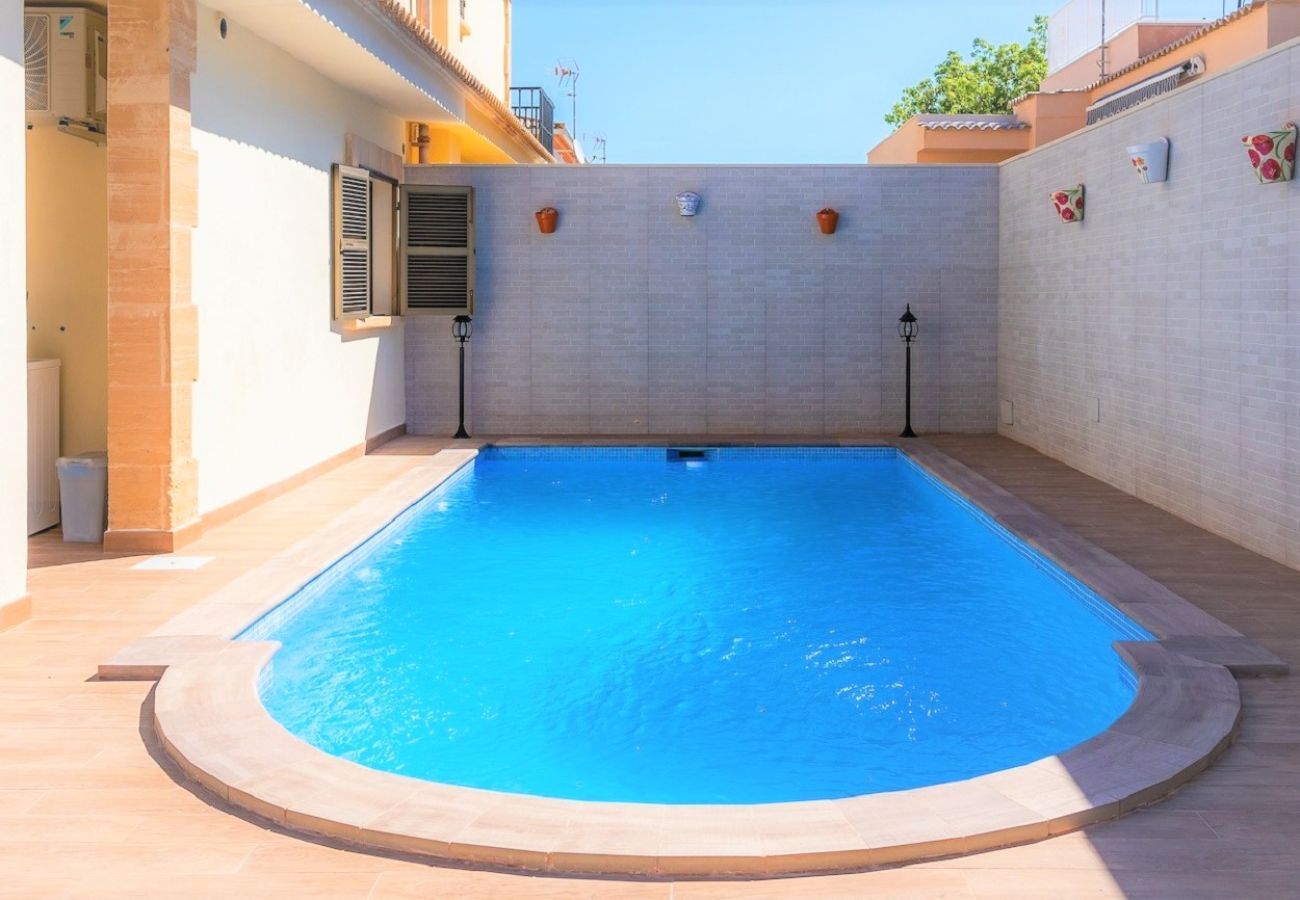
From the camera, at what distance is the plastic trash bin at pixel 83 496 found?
272 inches

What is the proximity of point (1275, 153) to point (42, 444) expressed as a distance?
6627 mm

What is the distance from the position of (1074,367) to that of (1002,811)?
7.30 m

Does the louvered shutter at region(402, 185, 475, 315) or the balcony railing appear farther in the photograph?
the balcony railing

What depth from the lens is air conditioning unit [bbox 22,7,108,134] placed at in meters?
6.97

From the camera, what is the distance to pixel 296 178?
896 cm

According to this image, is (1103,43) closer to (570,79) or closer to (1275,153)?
(570,79)

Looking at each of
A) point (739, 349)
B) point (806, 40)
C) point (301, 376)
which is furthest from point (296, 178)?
point (806, 40)

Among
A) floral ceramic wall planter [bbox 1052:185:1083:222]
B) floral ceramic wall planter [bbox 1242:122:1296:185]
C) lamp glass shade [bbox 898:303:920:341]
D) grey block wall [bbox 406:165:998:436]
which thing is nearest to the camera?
floral ceramic wall planter [bbox 1242:122:1296:185]

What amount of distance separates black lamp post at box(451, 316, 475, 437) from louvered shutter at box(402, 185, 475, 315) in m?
0.26

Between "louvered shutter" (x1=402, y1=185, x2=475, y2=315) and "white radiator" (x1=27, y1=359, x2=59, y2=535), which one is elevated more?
"louvered shutter" (x1=402, y1=185, x2=475, y2=315)

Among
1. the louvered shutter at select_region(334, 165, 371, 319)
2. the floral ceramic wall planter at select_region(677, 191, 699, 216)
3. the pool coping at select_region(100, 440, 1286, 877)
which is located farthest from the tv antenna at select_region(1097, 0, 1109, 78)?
the pool coping at select_region(100, 440, 1286, 877)

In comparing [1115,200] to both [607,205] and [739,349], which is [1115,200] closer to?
[739,349]

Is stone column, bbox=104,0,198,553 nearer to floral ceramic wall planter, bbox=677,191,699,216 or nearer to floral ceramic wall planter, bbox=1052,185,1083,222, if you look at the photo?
floral ceramic wall planter, bbox=677,191,699,216

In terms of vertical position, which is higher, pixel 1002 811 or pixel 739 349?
pixel 739 349
